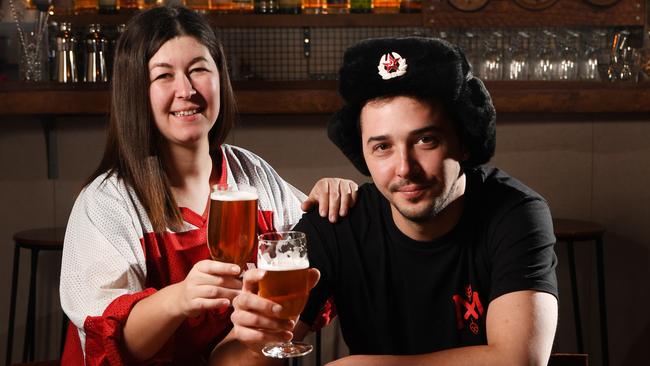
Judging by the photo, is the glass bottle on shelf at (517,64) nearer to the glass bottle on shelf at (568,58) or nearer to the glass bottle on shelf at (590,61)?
the glass bottle on shelf at (568,58)

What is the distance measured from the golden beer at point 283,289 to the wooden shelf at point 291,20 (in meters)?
3.09

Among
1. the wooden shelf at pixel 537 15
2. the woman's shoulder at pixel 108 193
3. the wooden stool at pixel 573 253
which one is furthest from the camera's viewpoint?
the wooden shelf at pixel 537 15

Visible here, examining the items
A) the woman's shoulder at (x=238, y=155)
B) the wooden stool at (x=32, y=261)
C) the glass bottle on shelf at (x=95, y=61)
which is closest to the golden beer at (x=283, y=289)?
the woman's shoulder at (x=238, y=155)

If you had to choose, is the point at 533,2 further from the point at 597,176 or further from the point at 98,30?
the point at 98,30

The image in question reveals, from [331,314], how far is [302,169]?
1897mm

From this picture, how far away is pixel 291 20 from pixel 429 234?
274 centimetres

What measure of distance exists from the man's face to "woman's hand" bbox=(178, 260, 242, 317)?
17.1 inches

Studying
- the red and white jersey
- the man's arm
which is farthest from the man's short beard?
the red and white jersey

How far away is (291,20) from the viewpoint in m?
4.50

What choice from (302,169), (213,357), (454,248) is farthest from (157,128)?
(302,169)

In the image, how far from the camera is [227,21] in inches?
175

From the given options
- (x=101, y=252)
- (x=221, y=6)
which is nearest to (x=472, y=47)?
(x=221, y=6)

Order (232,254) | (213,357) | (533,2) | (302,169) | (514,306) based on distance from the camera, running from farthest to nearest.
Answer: (533,2), (302,169), (213,357), (514,306), (232,254)

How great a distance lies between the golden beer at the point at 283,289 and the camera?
1.53 meters
